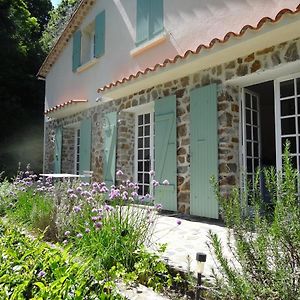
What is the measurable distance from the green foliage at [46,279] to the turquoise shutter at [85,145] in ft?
20.9

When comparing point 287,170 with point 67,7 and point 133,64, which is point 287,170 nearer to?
point 133,64

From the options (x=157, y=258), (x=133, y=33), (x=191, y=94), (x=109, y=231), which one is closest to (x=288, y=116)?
(x=191, y=94)

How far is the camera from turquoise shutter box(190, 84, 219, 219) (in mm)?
5199

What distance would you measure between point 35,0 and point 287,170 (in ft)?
73.0

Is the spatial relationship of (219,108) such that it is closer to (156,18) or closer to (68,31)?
(156,18)

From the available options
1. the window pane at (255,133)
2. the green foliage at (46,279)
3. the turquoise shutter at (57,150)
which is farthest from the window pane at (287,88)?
the turquoise shutter at (57,150)

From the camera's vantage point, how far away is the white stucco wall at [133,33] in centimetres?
509

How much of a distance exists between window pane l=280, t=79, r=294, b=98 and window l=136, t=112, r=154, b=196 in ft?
10.2

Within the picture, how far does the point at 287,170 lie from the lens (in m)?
1.87

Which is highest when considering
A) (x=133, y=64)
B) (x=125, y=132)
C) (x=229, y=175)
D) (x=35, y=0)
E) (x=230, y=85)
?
(x=35, y=0)

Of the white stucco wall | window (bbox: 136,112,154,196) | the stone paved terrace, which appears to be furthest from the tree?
the stone paved terrace

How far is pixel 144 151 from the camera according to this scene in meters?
Result: 7.58

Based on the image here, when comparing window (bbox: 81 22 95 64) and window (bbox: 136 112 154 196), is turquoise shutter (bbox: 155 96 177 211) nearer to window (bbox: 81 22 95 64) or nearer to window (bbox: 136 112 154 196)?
window (bbox: 136 112 154 196)

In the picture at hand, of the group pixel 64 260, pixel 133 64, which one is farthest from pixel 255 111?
pixel 64 260
